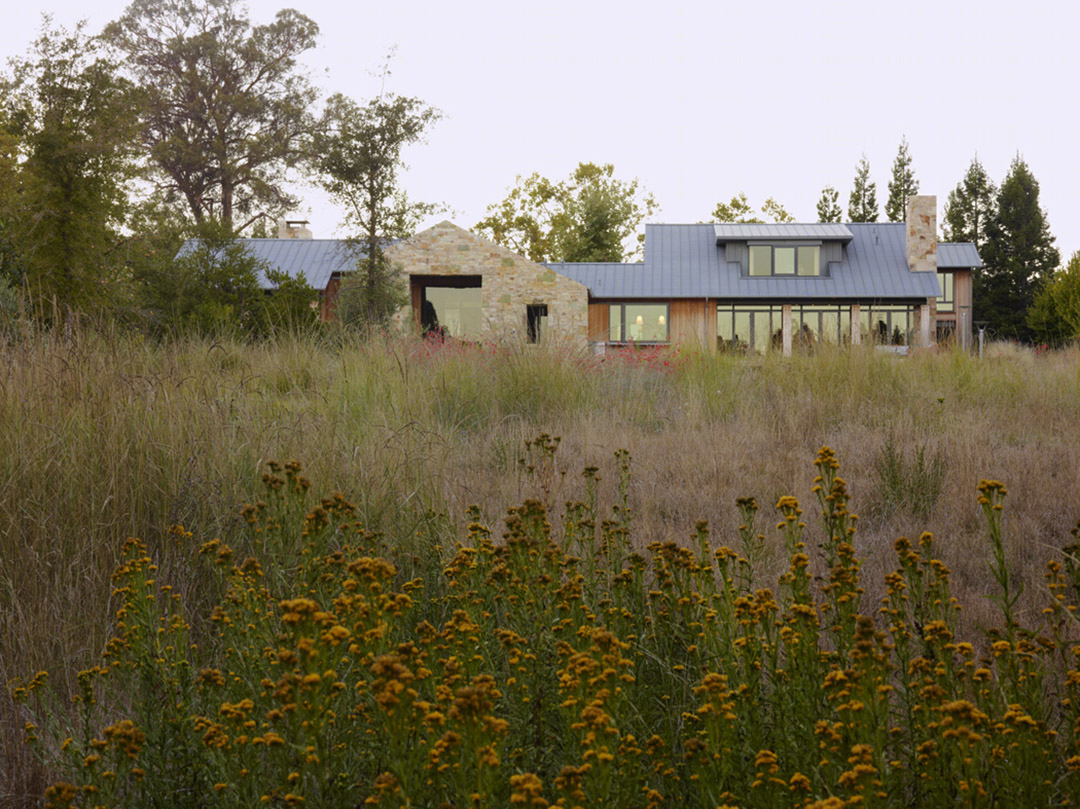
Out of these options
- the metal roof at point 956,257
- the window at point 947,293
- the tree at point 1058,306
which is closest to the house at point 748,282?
the metal roof at point 956,257

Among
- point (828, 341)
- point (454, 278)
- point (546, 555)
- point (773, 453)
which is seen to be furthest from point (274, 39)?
point (546, 555)

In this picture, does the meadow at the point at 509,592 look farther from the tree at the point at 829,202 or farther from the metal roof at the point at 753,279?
the tree at the point at 829,202

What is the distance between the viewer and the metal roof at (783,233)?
30359mm

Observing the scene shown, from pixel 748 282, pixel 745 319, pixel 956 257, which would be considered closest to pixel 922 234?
pixel 956 257

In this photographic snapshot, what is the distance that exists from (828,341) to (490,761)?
8.80m

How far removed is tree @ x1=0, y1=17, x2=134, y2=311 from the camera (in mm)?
11922

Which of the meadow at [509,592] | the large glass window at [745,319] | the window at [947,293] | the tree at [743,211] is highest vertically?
the tree at [743,211]

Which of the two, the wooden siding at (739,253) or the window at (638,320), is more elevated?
the wooden siding at (739,253)

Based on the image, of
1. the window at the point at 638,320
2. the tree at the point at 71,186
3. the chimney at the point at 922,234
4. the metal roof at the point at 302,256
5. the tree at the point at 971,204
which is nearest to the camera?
the tree at the point at 71,186

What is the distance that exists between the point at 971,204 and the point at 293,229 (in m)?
33.4

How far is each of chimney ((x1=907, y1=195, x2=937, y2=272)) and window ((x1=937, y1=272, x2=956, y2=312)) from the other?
11.0 ft

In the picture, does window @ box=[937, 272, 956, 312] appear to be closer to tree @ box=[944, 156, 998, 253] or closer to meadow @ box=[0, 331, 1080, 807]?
tree @ box=[944, 156, 998, 253]

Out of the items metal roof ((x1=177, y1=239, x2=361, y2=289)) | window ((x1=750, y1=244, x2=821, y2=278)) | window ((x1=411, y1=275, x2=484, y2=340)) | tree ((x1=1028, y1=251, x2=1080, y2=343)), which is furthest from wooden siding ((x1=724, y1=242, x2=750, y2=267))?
metal roof ((x1=177, y1=239, x2=361, y2=289))

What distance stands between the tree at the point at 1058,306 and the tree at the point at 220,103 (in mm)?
29083
